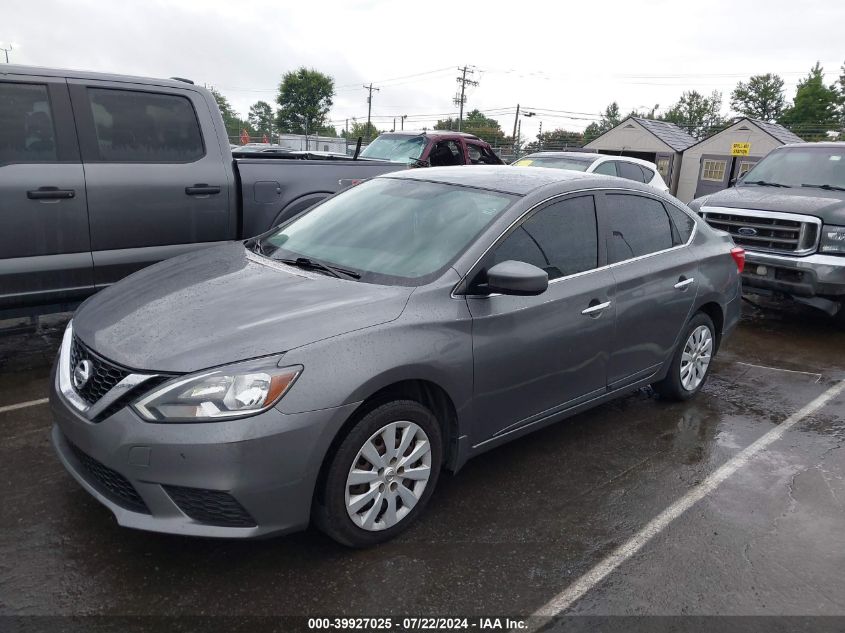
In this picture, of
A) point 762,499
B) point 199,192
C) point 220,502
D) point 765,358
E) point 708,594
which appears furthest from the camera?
point 765,358

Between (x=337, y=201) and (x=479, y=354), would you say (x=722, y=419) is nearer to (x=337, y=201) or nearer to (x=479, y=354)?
(x=479, y=354)

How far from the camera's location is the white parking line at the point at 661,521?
2.80 meters

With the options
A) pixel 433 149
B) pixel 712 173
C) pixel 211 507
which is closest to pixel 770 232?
pixel 433 149

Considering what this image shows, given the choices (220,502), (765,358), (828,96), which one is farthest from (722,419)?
(828,96)

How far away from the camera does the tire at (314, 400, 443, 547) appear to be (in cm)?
280

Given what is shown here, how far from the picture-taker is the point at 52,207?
15.4 ft

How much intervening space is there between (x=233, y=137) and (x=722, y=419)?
42320 millimetres

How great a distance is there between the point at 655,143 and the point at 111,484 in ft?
109

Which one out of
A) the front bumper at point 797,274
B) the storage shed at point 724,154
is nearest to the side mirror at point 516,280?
the front bumper at point 797,274

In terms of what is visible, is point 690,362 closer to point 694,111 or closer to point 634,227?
point 634,227

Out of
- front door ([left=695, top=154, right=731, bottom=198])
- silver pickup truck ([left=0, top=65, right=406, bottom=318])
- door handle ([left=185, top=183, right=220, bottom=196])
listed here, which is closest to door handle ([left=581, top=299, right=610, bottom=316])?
silver pickup truck ([left=0, top=65, right=406, bottom=318])

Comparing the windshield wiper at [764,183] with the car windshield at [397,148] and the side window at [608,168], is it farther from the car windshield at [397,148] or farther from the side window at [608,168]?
the car windshield at [397,148]

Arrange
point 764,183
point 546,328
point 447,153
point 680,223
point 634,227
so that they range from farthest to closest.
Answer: point 447,153 → point 764,183 → point 680,223 → point 634,227 → point 546,328

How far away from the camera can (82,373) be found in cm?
284
